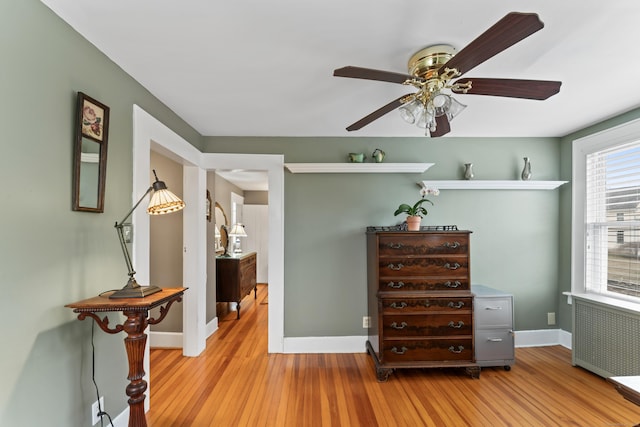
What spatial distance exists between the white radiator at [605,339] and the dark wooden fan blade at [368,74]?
2.74 metres

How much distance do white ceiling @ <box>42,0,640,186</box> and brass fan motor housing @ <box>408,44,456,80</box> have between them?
4 centimetres

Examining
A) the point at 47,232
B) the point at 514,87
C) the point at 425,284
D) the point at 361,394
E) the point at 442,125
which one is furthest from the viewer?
the point at 425,284

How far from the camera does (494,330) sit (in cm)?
279

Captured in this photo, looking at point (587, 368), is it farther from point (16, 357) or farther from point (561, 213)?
point (16, 357)

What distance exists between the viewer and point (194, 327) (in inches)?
123

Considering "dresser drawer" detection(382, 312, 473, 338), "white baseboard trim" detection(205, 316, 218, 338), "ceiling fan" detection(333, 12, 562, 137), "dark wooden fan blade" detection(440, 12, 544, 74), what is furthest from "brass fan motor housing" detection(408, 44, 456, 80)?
"white baseboard trim" detection(205, 316, 218, 338)

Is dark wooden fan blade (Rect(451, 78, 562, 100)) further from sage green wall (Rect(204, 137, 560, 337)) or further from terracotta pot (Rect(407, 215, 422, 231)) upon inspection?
sage green wall (Rect(204, 137, 560, 337))

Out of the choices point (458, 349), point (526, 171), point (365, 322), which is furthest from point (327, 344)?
→ point (526, 171)

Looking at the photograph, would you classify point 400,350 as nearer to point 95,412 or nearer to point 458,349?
point 458,349

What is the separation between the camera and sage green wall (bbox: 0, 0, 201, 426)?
1208 mm

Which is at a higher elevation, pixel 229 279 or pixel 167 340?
pixel 229 279

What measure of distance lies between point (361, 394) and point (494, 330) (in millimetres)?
1407

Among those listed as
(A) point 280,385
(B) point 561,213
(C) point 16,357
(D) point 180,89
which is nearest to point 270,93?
(D) point 180,89

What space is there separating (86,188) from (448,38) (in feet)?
6.88
